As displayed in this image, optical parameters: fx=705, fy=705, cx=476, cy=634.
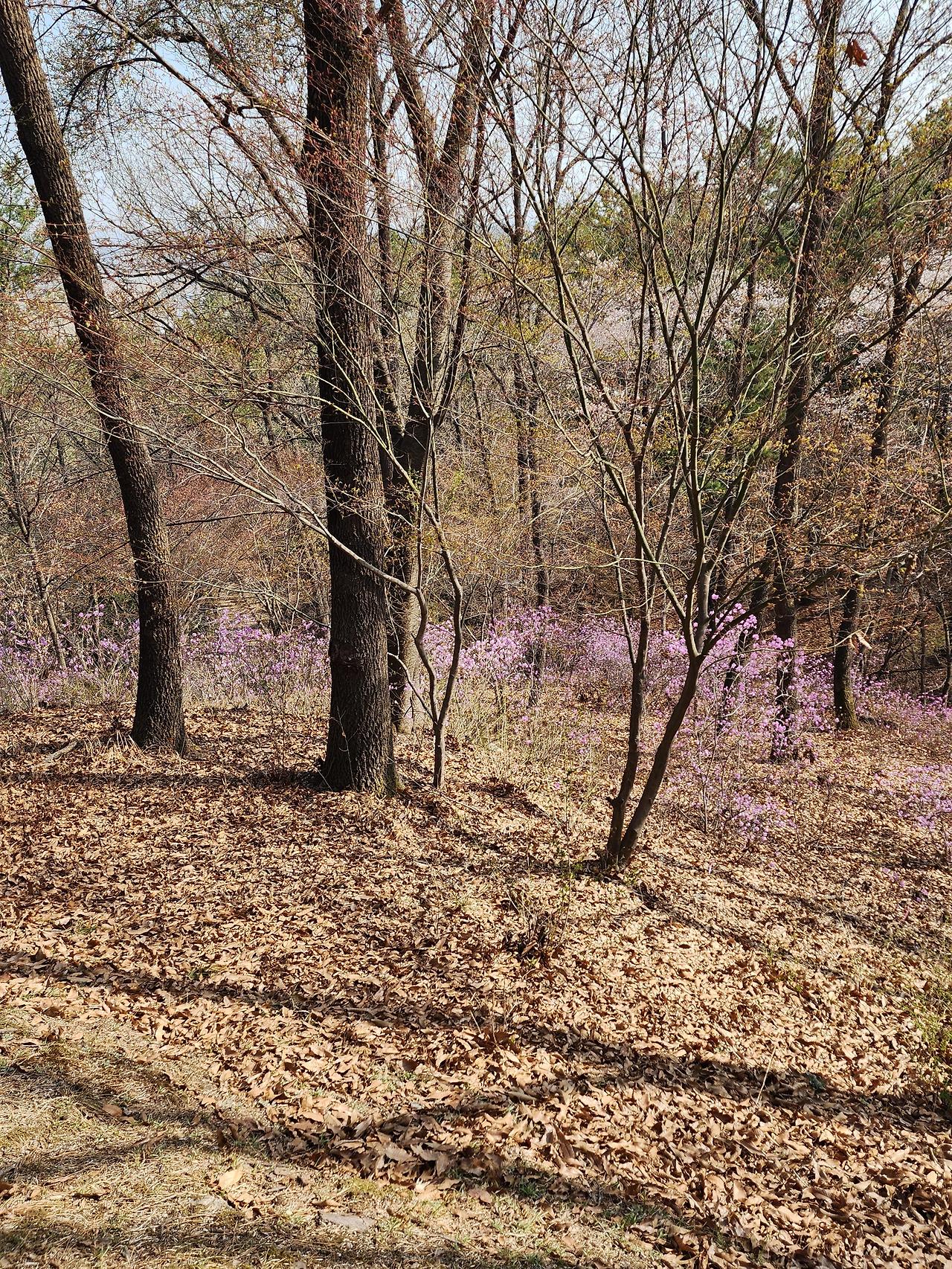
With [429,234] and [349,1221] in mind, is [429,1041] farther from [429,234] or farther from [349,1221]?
[429,234]

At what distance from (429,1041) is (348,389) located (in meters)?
4.49

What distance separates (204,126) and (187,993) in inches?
220

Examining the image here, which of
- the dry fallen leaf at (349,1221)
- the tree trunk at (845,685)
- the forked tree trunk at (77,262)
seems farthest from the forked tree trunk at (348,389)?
the tree trunk at (845,685)

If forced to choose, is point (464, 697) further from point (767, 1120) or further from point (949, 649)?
point (949, 649)

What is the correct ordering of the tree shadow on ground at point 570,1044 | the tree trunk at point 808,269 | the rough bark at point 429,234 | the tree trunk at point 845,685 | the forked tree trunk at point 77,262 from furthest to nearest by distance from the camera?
the tree trunk at point 845,685, the forked tree trunk at point 77,262, the rough bark at point 429,234, the tree trunk at point 808,269, the tree shadow on ground at point 570,1044

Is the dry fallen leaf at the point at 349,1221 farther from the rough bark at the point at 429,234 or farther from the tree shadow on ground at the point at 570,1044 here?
the rough bark at the point at 429,234

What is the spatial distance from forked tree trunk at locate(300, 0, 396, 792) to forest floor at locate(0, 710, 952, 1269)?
25.2 inches

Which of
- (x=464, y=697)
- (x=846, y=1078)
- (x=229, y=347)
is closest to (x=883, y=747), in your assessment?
(x=464, y=697)

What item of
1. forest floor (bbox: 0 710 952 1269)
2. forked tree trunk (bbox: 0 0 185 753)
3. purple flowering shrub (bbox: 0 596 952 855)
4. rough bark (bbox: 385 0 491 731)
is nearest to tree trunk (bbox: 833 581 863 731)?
purple flowering shrub (bbox: 0 596 952 855)

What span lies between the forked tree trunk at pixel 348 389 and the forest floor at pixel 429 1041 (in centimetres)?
64

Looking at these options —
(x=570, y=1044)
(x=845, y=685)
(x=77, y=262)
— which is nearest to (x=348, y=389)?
(x=77, y=262)

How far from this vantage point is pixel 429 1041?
11.2 feet

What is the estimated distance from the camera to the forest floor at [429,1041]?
250 centimetres

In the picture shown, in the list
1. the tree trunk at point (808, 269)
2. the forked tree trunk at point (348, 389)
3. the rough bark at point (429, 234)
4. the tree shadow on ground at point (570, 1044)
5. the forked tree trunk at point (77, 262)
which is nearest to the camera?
the tree shadow on ground at point (570, 1044)
